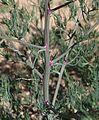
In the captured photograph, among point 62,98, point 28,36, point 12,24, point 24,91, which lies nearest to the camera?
point 12,24

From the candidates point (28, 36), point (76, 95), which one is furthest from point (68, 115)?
point (28, 36)

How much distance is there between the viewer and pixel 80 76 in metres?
2.38

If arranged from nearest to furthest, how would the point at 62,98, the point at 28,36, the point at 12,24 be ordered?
the point at 12,24 → the point at 62,98 → the point at 28,36

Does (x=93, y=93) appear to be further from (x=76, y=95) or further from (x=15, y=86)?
(x=15, y=86)

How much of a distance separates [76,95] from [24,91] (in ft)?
2.47

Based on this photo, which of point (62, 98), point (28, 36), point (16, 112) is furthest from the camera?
point (28, 36)

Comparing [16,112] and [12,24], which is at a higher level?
[12,24]

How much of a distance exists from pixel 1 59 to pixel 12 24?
1.14m

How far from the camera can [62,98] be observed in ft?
5.87

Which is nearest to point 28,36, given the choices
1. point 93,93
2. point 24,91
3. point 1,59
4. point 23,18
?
point 1,59

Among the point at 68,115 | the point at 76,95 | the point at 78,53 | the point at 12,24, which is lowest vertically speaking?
the point at 68,115

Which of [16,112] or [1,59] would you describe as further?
[1,59]

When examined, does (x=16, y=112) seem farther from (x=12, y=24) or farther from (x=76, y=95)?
(x=12, y=24)

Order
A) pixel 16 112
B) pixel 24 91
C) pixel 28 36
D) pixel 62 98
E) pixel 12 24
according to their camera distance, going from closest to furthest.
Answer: pixel 12 24, pixel 62 98, pixel 16 112, pixel 24 91, pixel 28 36
